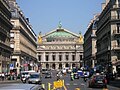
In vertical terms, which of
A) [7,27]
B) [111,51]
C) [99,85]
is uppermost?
Answer: [7,27]

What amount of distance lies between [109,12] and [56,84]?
6460 centimetres

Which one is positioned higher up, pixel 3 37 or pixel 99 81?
pixel 3 37

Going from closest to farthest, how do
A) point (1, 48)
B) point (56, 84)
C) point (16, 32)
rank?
point (56, 84) < point (1, 48) < point (16, 32)

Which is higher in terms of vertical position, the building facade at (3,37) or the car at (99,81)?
the building facade at (3,37)

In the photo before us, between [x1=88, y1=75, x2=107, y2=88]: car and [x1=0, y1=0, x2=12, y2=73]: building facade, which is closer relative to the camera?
[x1=88, y1=75, x2=107, y2=88]: car

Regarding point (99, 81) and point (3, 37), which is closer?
point (99, 81)

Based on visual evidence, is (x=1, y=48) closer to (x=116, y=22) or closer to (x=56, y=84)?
(x=116, y=22)

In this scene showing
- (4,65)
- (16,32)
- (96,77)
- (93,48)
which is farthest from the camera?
(93,48)

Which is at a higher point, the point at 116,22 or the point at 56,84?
the point at 116,22

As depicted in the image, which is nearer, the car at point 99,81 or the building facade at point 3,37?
the car at point 99,81

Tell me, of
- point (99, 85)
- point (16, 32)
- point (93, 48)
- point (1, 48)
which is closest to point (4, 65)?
point (1, 48)

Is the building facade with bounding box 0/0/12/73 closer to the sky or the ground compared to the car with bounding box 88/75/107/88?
closer to the sky

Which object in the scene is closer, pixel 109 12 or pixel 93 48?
pixel 109 12

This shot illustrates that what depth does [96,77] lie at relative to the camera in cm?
3869
